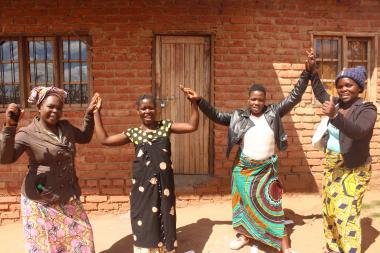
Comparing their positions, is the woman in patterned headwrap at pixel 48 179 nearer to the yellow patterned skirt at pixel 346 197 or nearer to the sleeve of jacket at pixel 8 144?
the sleeve of jacket at pixel 8 144

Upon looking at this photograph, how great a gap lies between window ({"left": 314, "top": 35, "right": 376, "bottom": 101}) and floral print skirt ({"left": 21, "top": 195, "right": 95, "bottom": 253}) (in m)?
4.03

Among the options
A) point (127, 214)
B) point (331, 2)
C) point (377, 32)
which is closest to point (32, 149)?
point (127, 214)

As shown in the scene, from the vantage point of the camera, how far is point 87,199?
181 inches

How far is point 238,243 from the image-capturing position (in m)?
3.38

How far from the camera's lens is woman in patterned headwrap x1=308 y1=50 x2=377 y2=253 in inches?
107

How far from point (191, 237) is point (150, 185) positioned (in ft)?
3.99

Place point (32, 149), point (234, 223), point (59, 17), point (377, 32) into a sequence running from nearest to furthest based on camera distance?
1. point (32, 149)
2. point (234, 223)
3. point (59, 17)
4. point (377, 32)

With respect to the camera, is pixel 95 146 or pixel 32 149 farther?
pixel 95 146

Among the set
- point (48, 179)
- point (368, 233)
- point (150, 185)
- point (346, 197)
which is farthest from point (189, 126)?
point (368, 233)

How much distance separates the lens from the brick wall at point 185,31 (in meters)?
4.41

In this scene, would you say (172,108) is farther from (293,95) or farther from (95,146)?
(293,95)

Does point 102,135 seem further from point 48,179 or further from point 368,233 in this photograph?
point 368,233

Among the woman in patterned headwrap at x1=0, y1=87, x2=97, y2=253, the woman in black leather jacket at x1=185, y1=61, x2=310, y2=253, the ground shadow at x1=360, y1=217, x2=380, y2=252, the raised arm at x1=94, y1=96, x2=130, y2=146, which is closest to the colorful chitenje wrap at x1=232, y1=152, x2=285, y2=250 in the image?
the woman in black leather jacket at x1=185, y1=61, x2=310, y2=253

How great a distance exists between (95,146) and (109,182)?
56 centimetres
